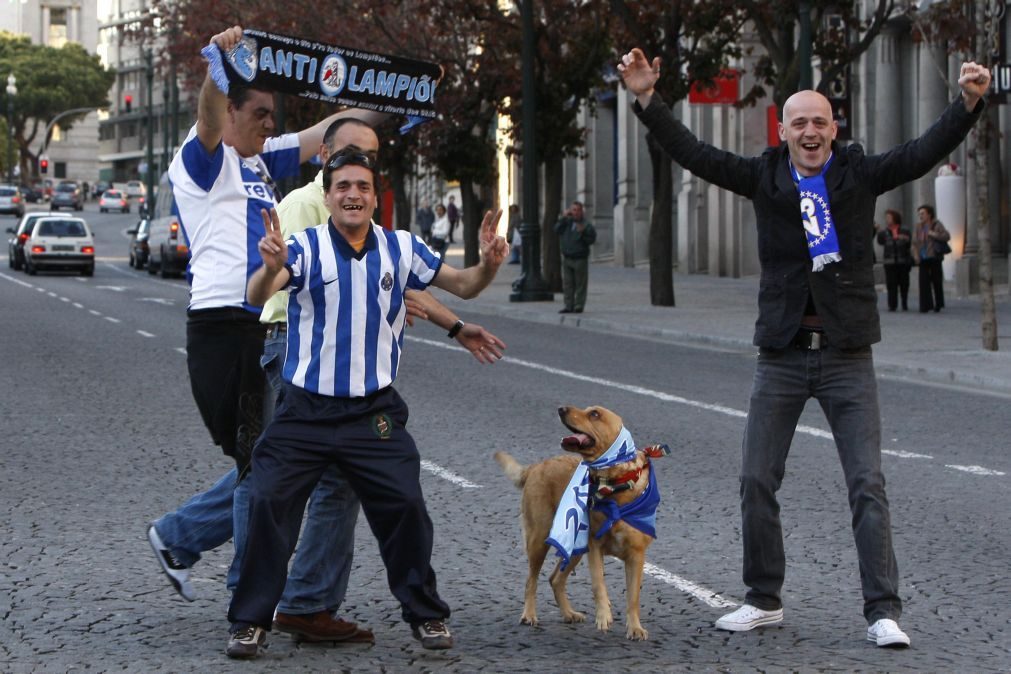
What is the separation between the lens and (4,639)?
6.39 metres

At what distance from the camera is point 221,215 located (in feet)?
21.4

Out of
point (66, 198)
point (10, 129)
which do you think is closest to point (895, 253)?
point (66, 198)

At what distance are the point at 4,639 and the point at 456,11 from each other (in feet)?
88.4

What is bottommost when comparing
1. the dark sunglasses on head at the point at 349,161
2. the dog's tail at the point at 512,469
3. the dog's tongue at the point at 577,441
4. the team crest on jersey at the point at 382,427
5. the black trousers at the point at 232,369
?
the dog's tail at the point at 512,469

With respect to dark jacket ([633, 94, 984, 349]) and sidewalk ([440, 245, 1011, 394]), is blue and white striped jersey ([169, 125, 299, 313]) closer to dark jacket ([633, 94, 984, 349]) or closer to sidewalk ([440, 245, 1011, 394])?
dark jacket ([633, 94, 984, 349])

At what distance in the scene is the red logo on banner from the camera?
30334 mm

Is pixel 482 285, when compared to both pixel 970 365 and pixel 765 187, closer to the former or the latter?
pixel 765 187

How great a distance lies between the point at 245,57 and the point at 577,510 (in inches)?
78.7

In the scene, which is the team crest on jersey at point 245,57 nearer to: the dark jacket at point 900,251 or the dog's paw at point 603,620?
the dog's paw at point 603,620

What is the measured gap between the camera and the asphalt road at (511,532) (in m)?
6.23

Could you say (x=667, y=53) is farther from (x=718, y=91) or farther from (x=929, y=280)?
(x=929, y=280)

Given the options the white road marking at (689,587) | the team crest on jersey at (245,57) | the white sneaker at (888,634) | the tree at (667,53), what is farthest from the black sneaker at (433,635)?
the tree at (667,53)

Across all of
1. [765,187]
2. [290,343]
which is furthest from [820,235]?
[290,343]

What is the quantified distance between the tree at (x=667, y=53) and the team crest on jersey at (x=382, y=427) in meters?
22.1
